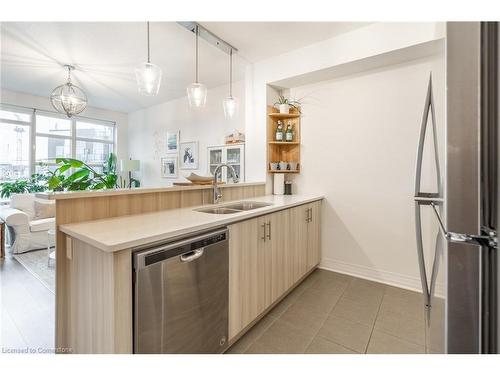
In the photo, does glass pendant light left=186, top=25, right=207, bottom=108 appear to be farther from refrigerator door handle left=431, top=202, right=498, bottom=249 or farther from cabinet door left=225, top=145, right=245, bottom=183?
refrigerator door handle left=431, top=202, right=498, bottom=249

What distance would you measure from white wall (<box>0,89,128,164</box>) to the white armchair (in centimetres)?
186

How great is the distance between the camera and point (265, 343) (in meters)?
1.61

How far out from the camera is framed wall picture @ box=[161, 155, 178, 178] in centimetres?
488

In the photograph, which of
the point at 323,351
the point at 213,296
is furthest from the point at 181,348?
the point at 323,351

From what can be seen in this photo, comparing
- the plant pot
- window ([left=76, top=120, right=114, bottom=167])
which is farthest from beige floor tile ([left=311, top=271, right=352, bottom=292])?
window ([left=76, top=120, right=114, bottom=167])

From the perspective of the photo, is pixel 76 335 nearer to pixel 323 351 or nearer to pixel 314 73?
pixel 323 351

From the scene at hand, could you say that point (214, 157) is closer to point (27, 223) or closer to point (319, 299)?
point (319, 299)

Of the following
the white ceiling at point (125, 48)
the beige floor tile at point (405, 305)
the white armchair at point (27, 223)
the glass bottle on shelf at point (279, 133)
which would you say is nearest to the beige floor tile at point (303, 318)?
the beige floor tile at point (405, 305)

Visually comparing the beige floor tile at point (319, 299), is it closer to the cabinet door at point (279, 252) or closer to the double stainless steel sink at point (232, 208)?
the cabinet door at point (279, 252)

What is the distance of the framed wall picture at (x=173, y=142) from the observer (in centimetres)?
479

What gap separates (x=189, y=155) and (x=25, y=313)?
314 cm

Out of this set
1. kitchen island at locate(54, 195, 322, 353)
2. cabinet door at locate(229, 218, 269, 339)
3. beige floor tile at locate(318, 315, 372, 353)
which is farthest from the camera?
beige floor tile at locate(318, 315, 372, 353)
